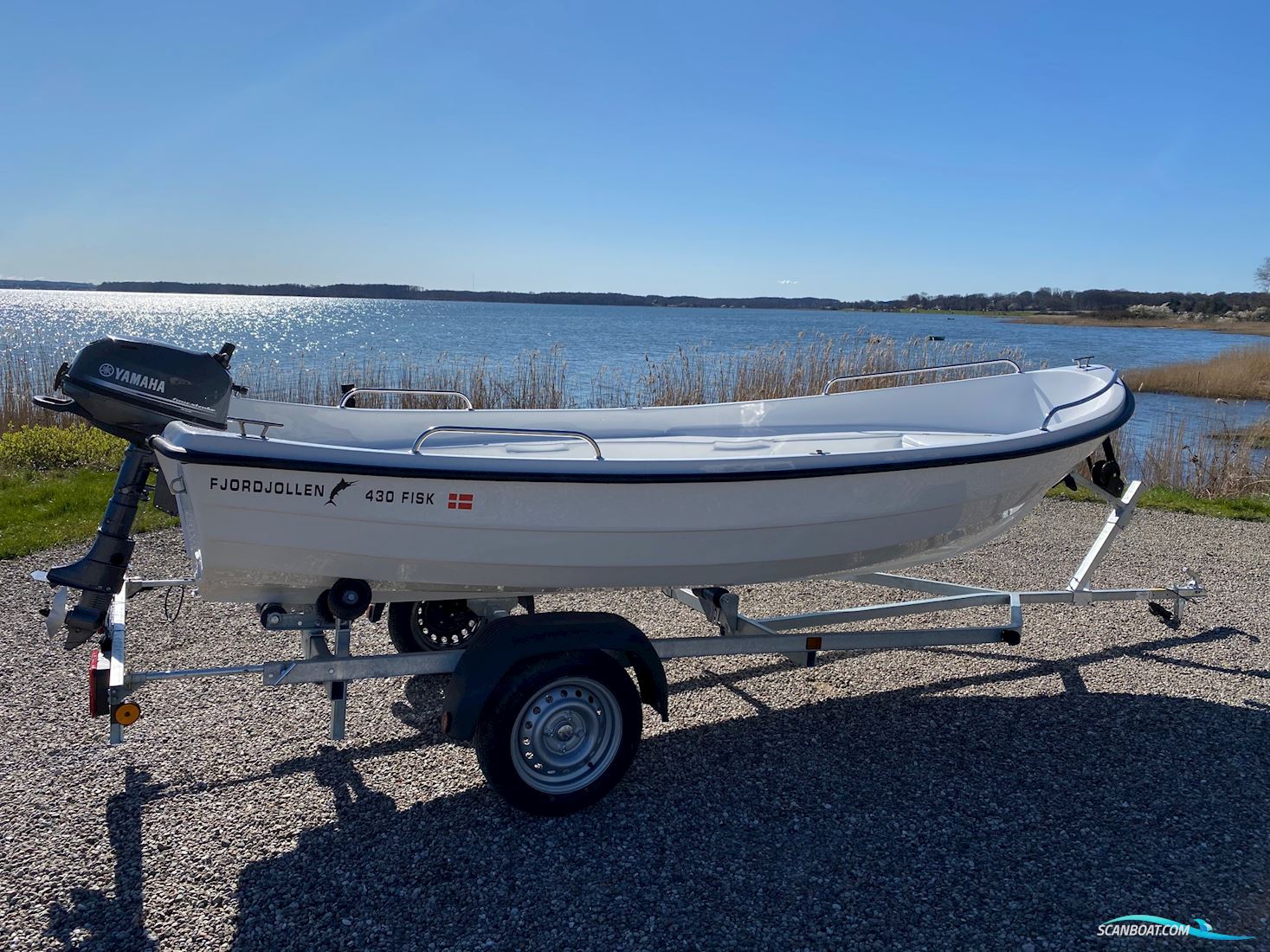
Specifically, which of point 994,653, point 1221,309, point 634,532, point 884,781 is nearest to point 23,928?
point 634,532

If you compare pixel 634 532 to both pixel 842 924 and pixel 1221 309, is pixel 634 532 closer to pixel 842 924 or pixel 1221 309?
pixel 842 924

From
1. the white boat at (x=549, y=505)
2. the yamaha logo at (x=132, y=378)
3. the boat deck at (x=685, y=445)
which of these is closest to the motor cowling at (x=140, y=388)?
the yamaha logo at (x=132, y=378)

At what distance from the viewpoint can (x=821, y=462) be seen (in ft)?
11.1

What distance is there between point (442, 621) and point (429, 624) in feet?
0.18

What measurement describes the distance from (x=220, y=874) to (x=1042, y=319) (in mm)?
69582

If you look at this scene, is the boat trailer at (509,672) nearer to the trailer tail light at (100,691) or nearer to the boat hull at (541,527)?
the trailer tail light at (100,691)

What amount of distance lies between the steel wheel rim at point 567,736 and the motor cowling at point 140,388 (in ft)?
5.07

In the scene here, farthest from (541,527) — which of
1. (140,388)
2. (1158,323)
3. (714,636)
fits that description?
(1158,323)

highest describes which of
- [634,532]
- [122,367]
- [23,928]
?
[122,367]

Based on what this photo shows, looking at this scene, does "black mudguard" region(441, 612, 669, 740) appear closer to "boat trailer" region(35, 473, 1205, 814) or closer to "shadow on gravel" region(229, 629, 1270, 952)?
"boat trailer" region(35, 473, 1205, 814)

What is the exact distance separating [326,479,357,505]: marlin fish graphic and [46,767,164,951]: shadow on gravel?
3.99ft

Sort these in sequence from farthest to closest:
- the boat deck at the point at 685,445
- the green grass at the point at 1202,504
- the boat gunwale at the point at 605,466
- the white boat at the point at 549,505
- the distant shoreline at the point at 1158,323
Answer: the distant shoreline at the point at 1158,323 < the green grass at the point at 1202,504 < the boat deck at the point at 685,445 < the white boat at the point at 549,505 < the boat gunwale at the point at 605,466

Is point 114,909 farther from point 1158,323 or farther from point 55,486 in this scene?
point 1158,323

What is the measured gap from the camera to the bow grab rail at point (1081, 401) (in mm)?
3990
